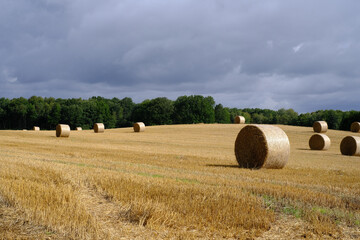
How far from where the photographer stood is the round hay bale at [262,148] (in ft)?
48.3

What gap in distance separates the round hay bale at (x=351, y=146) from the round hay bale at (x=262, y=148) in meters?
13.0

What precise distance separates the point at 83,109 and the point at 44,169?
288ft

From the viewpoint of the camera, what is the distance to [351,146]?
2567 centimetres

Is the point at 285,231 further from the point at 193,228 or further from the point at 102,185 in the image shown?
the point at 102,185

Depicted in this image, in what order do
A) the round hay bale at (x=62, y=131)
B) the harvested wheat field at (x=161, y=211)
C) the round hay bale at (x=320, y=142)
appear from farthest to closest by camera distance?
the round hay bale at (x=62, y=131) < the round hay bale at (x=320, y=142) < the harvested wheat field at (x=161, y=211)

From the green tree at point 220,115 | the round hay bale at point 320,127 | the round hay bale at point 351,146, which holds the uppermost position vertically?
the green tree at point 220,115

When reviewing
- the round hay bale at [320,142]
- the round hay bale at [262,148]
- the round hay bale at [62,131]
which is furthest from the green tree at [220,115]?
the round hay bale at [262,148]

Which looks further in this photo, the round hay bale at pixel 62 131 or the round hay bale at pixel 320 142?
the round hay bale at pixel 62 131

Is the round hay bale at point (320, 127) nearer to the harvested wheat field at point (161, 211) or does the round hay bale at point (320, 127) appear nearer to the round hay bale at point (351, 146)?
the round hay bale at point (351, 146)

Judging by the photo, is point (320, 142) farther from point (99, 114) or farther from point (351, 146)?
point (99, 114)

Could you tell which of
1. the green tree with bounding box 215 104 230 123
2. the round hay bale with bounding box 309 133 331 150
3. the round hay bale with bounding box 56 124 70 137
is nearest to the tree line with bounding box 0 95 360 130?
the green tree with bounding box 215 104 230 123

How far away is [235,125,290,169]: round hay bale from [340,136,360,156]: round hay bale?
42.5ft

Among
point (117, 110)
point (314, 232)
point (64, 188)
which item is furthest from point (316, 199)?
point (117, 110)

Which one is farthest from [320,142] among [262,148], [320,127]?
[320,127]
